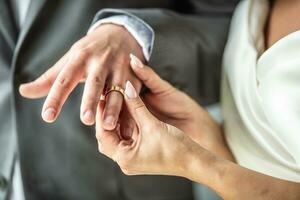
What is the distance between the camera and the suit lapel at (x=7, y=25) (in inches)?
32.8

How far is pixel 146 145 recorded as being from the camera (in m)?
0.63

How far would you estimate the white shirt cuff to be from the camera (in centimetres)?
82

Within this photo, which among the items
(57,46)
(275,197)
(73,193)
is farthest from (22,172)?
(275,197)

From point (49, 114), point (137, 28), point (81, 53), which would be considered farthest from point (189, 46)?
point (49, 114)

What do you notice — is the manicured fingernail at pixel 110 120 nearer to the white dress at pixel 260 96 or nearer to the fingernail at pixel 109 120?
the fingernail at pixel 109 120

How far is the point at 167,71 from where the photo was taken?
0.89m

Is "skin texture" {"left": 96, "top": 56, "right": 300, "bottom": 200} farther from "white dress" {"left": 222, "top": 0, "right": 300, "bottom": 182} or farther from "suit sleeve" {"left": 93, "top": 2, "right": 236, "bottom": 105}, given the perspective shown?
"suit sleeve" {"left": 93, "top": 2, "right": 236, "bottom": 105}

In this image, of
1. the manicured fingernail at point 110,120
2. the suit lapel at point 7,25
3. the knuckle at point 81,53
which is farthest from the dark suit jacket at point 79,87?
the manicured fingernail at point 110,120

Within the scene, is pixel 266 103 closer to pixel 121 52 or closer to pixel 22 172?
pixel 121 52

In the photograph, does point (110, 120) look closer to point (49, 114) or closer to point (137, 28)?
point (49, 114)

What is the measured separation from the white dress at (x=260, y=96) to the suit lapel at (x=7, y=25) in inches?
14.3

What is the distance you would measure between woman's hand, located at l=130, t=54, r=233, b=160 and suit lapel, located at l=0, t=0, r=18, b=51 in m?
0.25

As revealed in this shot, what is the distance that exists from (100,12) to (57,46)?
9cm

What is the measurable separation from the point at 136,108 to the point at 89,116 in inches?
2.6
